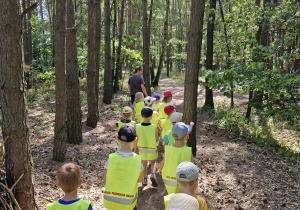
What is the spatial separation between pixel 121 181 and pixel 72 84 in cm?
479

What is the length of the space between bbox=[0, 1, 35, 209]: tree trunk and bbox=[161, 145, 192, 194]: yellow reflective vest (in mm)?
2158

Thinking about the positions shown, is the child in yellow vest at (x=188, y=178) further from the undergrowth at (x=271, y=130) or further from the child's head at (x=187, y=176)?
the undergrowth at (x=271, y=130)

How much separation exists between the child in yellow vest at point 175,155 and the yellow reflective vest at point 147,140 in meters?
1.27

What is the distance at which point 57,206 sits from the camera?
102 inches

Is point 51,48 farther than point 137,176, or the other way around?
point 51,48

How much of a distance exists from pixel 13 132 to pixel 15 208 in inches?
43.3

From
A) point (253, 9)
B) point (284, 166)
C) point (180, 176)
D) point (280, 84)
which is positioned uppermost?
point (253, 9)

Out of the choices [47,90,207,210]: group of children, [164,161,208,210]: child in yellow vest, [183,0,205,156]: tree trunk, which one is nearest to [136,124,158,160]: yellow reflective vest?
[47,90,207,210]: group of children

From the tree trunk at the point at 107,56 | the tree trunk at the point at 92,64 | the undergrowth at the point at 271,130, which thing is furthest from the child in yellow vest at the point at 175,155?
the tree trunk at the point at 107,56

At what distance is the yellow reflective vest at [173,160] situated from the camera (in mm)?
4051

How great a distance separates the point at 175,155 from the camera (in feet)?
13.4

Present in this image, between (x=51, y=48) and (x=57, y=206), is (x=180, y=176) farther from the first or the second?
(x=51, y=48)

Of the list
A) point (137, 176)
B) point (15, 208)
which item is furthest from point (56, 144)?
point (137, 176)

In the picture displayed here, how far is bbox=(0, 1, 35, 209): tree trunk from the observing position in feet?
11.4
